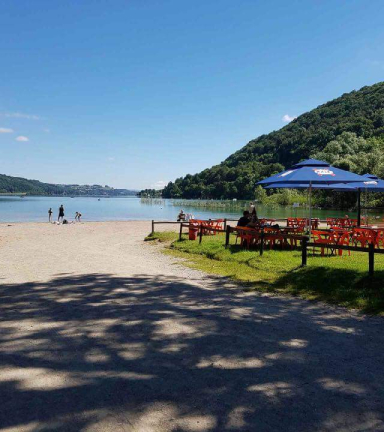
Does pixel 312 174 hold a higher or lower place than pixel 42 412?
higher

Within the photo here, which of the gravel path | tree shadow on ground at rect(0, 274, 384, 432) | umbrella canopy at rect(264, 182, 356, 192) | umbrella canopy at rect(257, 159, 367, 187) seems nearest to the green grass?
umbrella canopy at rect(264, 182, 356, 192)

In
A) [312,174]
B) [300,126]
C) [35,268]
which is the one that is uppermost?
[300,126]

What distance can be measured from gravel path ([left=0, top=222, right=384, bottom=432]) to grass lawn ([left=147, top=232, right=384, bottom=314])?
2.45ft

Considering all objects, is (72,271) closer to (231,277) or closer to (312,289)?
(231,277)

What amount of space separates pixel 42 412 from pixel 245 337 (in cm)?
258

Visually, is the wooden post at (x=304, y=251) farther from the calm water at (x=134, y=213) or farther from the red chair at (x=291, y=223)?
the calm water at (x=134, y=213)

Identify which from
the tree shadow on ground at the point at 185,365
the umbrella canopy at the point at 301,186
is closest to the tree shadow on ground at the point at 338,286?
the tree shadow on ground at the point at 185,365

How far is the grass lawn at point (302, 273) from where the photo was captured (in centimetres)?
699

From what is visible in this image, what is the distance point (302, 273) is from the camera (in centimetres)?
864

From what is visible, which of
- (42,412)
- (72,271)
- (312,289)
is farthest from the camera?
(72,271)

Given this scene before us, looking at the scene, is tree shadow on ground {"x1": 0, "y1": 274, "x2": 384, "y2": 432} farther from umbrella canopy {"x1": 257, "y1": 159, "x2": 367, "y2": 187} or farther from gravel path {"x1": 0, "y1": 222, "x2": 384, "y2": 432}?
umbrella canopy {"x1": 257, "y1": 159, "x2": 367, "y2": 187}

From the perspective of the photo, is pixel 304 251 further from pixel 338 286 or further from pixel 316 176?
pixel 316 176

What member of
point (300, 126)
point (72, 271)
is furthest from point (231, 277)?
point (300, 126)

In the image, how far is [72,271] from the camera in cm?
952
